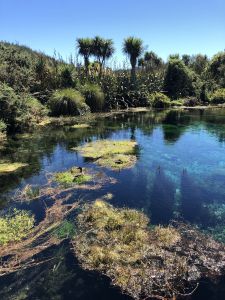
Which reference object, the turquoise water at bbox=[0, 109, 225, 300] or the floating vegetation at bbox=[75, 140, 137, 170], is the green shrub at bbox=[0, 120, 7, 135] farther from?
the floating vegetation at bbox=[75, 140, 137, 170]

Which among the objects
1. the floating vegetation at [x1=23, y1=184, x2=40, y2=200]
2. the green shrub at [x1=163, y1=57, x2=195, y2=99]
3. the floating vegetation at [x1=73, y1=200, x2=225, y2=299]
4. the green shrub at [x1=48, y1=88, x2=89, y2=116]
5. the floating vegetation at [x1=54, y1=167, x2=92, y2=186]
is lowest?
the floating vegetation at [x1=73, y1=200, x2=225, y2=299]

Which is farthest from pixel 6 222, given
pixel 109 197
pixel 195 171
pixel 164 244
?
pixel 195 171

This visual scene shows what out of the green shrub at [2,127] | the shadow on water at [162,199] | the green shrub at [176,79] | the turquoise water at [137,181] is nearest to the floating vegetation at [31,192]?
the turquoise water at [137,181]

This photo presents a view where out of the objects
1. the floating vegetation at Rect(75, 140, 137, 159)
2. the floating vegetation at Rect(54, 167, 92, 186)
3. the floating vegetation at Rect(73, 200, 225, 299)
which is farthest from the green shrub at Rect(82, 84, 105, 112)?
the floating vegetation at Rect(73, 200, 225, 299)

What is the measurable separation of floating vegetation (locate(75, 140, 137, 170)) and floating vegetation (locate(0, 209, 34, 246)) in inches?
339

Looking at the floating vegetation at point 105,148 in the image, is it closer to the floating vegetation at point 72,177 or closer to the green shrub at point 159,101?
the floating vegetation at point 72,177

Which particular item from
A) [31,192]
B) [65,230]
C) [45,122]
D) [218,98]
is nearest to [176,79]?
[218,98]

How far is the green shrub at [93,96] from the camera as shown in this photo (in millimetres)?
51000

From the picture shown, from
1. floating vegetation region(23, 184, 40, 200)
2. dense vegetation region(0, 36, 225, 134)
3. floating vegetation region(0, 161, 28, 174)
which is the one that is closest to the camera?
floating vegetation region(23, 184, 40, 200)

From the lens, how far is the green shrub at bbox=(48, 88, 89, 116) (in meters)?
45.9

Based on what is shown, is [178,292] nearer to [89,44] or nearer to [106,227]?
[106,227]

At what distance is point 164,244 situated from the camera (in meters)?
12.8

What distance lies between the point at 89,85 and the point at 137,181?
115ft

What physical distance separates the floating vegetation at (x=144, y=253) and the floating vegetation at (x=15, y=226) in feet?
7.37
